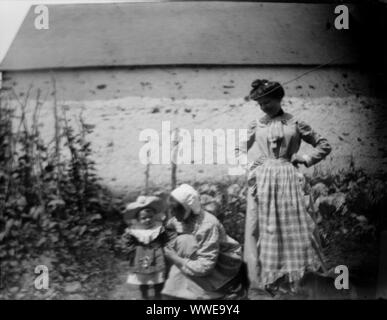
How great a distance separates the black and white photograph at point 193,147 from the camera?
5328 millimetres

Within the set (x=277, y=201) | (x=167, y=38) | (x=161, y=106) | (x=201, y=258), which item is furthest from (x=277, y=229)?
(x=167, y=38)

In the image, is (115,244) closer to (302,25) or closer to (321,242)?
(321,242)

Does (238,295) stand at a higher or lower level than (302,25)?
lower

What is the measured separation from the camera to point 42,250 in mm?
5379

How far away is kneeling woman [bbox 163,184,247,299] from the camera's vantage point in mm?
5223

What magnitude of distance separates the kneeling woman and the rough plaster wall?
0.30 meters

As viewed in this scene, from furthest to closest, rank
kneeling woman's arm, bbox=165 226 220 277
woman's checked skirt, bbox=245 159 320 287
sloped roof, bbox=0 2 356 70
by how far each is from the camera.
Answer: sloped roof, bbox=0 2 356 70 → woman's checked skirt, bbox=245 159 320 287 → kneeling woman's arm, bbox=165 226 220 277

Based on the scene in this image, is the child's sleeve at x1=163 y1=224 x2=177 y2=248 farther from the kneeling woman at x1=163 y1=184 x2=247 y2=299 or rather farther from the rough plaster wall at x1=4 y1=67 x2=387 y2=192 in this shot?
the rough plaster wall at x1=4 y1=67 x2=387 y2=192

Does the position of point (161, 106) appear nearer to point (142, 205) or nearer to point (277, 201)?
point (142, 205)

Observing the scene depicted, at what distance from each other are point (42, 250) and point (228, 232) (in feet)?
5.17

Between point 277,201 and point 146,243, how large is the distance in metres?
1.15

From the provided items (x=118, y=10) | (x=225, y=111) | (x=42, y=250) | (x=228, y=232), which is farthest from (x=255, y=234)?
(x=118, y=10)

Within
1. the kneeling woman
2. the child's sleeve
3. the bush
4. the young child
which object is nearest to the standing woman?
the kneeling woman
